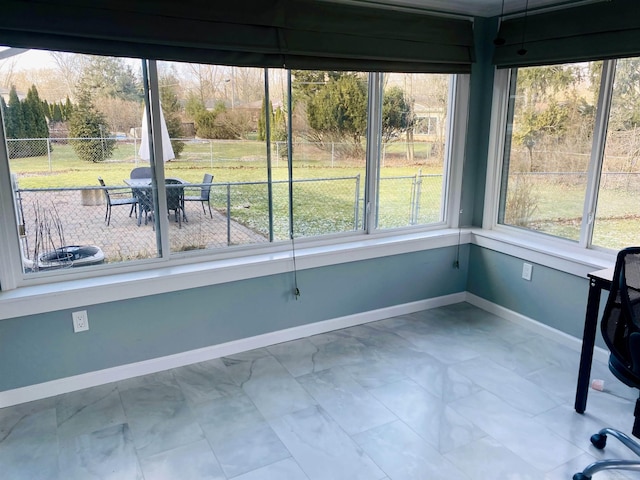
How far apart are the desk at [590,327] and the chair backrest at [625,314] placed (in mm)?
224

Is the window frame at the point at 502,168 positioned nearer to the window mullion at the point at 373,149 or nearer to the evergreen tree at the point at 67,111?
the window mullion at the point at 373,149

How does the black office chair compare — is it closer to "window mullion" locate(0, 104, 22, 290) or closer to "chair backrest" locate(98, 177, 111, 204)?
"chair backrest" locate(98, 177, 111, 204)

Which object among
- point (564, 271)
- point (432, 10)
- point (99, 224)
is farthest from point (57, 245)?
point (564, 271)

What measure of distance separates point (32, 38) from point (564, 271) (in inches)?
134

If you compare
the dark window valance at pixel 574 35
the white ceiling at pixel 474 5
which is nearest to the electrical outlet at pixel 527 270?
the dark window valance at pixel 574 35

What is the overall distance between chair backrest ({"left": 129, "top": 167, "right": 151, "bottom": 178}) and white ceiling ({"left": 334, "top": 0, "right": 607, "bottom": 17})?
1.65 metres

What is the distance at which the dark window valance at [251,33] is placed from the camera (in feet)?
7.11

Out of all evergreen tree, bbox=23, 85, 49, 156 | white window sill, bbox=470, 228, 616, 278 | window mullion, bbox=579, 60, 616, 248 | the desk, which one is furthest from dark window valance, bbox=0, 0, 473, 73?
the desk

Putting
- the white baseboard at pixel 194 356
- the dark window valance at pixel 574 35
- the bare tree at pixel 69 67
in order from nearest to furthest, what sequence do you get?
the bare tree at pixel 69 67, the white baseboard at pixel 194 356, the dark window valance at pixel 574 35

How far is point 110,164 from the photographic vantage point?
260 centimetres

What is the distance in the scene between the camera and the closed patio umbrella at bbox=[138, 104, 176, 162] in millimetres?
2645

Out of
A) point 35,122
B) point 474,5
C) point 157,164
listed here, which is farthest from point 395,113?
point 35,122

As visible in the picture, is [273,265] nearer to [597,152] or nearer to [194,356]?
[194,356]

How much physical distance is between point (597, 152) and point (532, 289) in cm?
106
